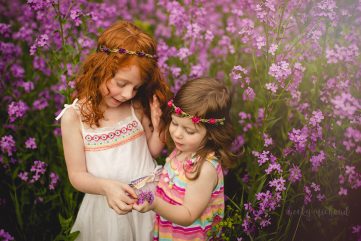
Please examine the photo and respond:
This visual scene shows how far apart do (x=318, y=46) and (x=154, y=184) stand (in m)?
1.35

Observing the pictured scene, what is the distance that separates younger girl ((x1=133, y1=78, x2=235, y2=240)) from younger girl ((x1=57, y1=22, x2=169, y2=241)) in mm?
175

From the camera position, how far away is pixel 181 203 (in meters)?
1.89

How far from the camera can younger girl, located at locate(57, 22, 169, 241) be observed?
1.87 m

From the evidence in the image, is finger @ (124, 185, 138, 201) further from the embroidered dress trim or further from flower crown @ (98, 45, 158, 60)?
flower crown @ (98, 45, 158, 60)

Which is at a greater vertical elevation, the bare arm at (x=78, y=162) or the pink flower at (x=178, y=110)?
the pink flower at (x=178, y=110)

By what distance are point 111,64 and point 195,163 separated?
0.63 meters

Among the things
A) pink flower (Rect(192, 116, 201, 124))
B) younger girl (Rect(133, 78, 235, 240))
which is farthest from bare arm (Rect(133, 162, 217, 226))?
pink flower (Rect(192, 116, 201, 124))

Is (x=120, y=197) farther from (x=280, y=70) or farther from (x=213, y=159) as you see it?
(x=280, y=70)

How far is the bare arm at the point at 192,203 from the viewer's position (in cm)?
179

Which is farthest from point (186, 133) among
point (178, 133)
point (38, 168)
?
point (38, 168)

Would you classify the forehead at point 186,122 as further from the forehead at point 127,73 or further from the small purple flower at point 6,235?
the small purple flower at point 6,235

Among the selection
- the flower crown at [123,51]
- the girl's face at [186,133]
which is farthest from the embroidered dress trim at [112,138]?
the flower crown at [123,51]

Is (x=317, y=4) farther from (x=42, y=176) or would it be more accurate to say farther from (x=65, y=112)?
(x=42, y=176)

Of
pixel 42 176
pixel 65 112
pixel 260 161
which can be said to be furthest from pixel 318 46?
pixel 42 176
